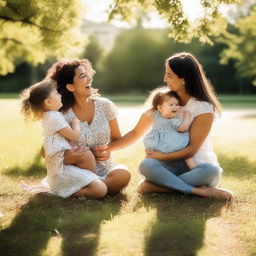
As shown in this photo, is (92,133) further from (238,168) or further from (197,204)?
(238,168)

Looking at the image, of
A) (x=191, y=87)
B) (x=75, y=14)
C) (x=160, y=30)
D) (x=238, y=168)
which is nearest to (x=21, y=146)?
(x=75, y=14)

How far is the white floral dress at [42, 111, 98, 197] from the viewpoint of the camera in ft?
17.1

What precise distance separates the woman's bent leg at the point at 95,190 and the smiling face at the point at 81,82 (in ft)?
3.65

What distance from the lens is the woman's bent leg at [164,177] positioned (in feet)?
17.3

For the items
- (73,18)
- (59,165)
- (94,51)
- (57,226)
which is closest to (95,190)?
(59,165)

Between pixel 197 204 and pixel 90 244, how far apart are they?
1684mm

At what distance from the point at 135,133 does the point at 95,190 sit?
970 millimetres

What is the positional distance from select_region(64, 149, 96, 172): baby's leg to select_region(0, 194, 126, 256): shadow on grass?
42 centimetres

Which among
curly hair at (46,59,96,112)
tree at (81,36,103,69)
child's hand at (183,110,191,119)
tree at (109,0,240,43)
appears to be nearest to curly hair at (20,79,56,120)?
curly hair at (46,59,96,112)

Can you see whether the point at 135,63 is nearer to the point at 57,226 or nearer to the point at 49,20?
the point at 49,20

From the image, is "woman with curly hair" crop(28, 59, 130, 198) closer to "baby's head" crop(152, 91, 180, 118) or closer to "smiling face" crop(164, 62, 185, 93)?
"baby's head" crop(152, 91, 180, 118)

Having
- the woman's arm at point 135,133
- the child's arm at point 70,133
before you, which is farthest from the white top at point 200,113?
the child's arm at point 70,133

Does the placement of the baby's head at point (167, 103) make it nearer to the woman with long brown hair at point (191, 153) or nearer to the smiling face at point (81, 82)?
the woman with long brown hair at point (191, 153)

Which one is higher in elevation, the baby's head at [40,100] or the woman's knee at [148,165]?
the baby's head at [40,100]
